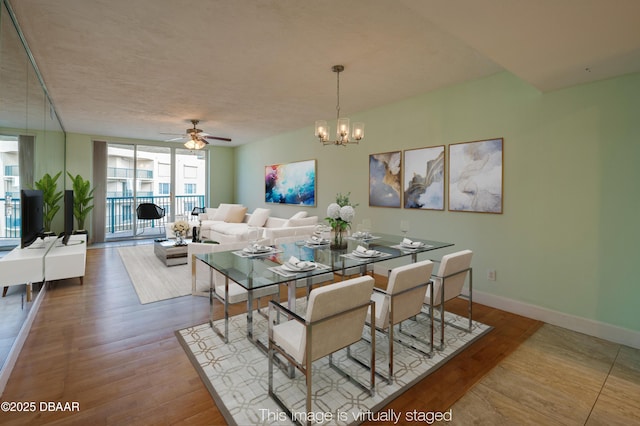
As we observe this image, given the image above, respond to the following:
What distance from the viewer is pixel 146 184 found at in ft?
27.1

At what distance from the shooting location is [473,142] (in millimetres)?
3635

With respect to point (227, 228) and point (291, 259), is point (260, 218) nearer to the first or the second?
point (227, 228)

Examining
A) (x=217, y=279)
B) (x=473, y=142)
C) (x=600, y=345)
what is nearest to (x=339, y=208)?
(x=217, y=279)

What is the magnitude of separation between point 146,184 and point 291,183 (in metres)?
4.42

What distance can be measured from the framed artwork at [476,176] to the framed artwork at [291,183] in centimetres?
285

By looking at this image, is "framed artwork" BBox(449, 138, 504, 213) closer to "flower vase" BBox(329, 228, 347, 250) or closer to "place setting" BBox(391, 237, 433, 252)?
"place setting" BBox(391, 237, 433, 252)

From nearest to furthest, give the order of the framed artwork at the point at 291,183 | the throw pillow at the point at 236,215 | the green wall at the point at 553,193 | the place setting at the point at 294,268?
the place setting at the point at 294,268 → the green wall at the point at 553,193 → the framed artwork at the point at 291,183 → the throw pillow at the point at 236,215

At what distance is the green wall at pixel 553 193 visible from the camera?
8.85 feet

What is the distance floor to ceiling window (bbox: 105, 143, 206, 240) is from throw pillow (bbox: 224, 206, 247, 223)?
118 centimetres

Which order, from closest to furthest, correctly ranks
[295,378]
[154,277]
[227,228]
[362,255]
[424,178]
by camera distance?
[295,378], [362,255], [424,178], [154,277], [227,228]

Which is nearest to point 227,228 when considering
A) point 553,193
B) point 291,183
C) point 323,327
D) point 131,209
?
point 291,183

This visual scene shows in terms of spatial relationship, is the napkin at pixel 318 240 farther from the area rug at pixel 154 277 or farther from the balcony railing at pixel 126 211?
the balcony railing at pixel 126 211

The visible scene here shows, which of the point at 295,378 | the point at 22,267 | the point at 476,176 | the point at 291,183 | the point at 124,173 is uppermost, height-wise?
the point at 124,173

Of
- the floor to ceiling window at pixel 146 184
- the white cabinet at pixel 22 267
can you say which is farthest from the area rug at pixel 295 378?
the floor to ceiling window at pixel 146 184
